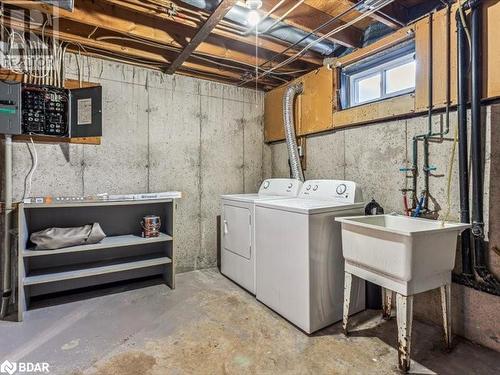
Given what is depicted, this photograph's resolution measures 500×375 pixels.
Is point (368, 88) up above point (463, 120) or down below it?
above

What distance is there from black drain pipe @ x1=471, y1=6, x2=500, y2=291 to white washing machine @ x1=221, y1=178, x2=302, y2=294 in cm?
151

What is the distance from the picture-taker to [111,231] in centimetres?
287

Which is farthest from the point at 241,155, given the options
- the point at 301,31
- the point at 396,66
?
the point at 396,66

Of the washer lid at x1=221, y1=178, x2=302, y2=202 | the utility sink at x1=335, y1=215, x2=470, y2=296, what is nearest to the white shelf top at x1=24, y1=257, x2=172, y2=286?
the washer lid at x1=221, y1=178, x2=302, y2=202

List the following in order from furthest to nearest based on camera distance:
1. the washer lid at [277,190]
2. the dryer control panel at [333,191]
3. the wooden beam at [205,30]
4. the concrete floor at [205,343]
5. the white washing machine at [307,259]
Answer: the washer lid at [277,190], the dryer control panel at [333,191], the white washing machine at [307,259], the wooden beam at [205,30], the concrete floor at [205,343]

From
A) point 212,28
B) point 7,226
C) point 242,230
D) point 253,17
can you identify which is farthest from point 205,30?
point 7,226

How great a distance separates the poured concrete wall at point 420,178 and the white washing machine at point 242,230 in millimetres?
423

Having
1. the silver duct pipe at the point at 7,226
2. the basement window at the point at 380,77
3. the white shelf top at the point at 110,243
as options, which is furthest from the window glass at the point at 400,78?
the silver duct pipe at the point at 7,226

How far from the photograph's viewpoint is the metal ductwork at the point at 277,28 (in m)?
1.95

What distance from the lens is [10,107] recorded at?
224cm

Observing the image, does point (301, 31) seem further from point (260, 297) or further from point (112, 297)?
point (112, 297)

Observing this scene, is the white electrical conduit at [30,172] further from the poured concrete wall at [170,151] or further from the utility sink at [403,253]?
the utility sink at [403,253]

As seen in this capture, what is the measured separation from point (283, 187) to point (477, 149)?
1.74 meters

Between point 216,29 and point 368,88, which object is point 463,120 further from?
point 216,29
